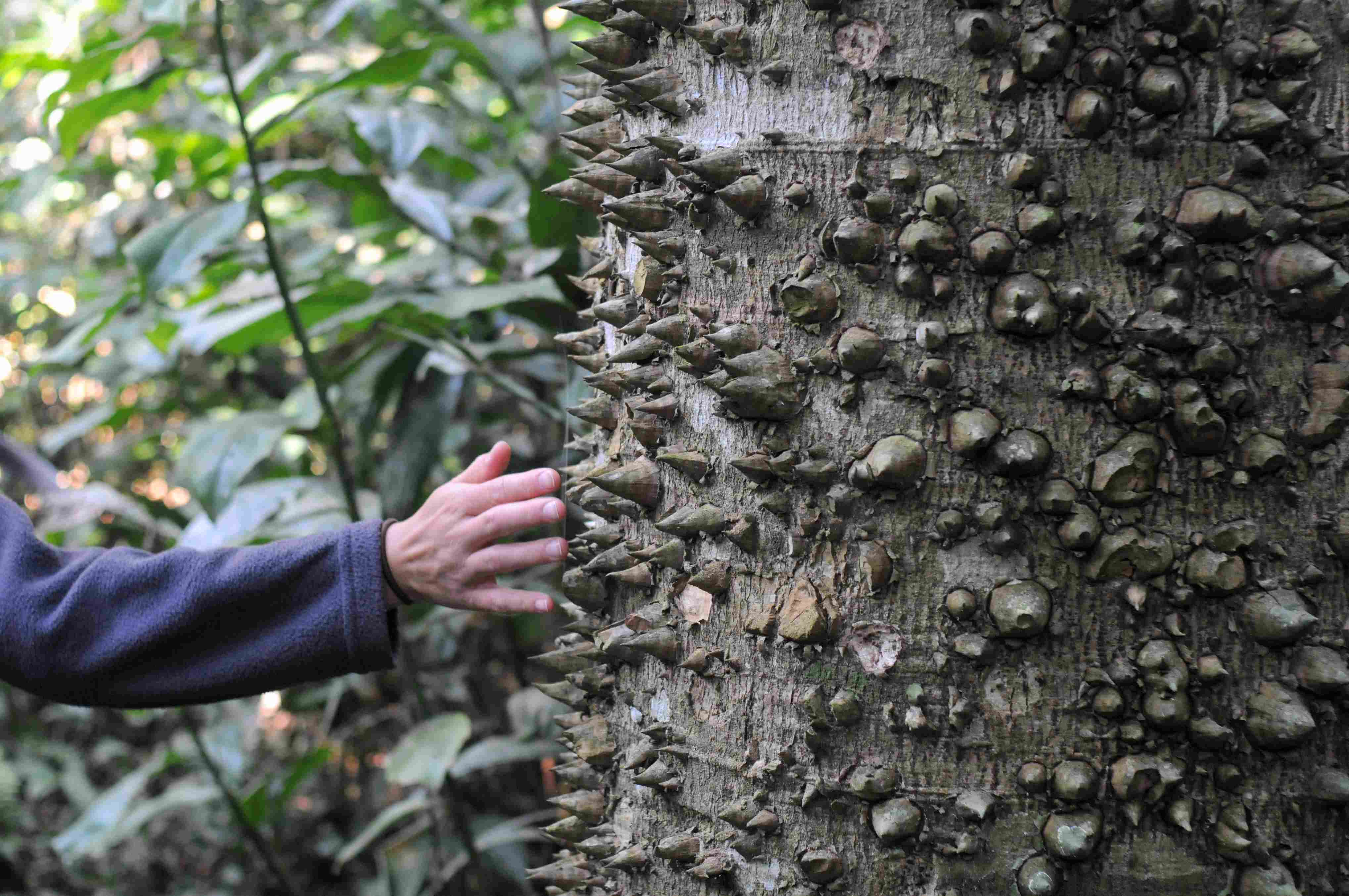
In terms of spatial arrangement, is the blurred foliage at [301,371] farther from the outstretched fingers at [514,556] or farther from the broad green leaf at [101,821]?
the outstretched fingers at [514,556]

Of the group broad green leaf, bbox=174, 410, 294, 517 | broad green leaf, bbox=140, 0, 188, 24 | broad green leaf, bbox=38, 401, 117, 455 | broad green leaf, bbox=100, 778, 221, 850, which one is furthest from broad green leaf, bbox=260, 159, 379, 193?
broad green leaf, bbox=100, 778, 221, 850

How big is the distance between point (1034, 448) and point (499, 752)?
1.29 meters

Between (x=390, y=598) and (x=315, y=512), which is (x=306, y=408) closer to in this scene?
(x=315, y=512)

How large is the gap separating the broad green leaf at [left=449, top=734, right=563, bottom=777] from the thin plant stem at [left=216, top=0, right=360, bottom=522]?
0.46 metres

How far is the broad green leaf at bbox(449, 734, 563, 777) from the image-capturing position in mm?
1691

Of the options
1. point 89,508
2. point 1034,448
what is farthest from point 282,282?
point 1034,448

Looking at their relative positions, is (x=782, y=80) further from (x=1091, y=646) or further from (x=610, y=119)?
(x=1091, y=646)

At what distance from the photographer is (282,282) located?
A: 1.52 meters

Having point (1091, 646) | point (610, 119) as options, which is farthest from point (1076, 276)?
point (610, 119)

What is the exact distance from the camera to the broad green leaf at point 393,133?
1632mm

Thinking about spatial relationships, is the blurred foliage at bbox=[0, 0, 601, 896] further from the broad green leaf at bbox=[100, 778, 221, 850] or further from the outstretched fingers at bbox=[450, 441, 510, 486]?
the outstretched fingers at bbox=[450, 441, 510, 486]

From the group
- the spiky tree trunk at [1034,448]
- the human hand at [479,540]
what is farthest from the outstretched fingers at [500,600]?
the spiky tree trunk at [1034,448]

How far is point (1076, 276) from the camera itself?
2.27 feet

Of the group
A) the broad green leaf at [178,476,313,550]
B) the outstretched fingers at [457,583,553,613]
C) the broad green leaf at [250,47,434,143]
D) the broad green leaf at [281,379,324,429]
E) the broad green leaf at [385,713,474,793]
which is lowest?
the broad green leaf at [385,713,474,793]
